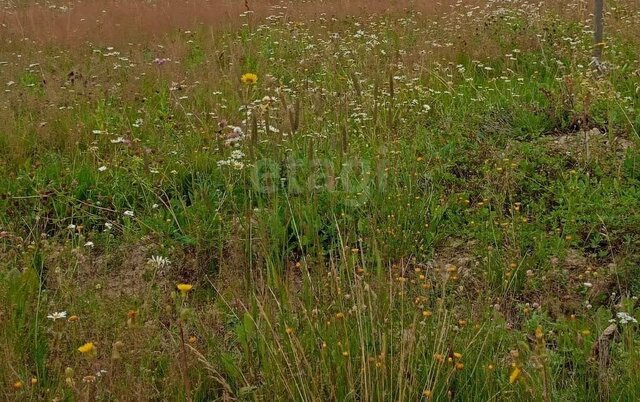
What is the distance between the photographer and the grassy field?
6.89ft

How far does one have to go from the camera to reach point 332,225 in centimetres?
326

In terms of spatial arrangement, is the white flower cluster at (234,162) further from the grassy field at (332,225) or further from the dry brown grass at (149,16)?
the dry brown grass at (149,16)

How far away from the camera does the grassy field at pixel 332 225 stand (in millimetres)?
2102

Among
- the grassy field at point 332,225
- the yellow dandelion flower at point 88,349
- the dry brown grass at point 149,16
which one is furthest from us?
the dry brown grass at point 149,16

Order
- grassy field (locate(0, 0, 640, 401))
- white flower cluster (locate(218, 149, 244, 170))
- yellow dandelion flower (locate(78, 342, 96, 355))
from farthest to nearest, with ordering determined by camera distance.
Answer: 1. white flower cluster (locate(218, 149, 244, 170))
2. grassy field (locate(0, 0, 640, 401))
3. yellow dandelion flower (locate(78, 342, 96, 355))

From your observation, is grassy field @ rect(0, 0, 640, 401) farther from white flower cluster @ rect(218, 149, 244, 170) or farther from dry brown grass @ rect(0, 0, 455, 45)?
dry brown grass @ rect(0, 0, 455, 45)

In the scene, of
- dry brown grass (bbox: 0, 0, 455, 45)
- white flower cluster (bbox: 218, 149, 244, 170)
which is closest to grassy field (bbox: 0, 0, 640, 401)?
white flower cluster (bbox: 218, 149, 244, 170)

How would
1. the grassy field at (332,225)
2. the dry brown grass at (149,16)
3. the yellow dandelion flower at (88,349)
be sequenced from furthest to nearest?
1. the dry brown grass at (149,16)
2. the grassy field at (332,225)
3. the yellow dandelion flower at (88,349)

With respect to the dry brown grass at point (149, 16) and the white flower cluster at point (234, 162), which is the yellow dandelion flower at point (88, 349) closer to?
the white flower cluster at point (234, 162)

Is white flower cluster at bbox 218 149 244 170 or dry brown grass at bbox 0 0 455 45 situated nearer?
white flower cluster at bbox 218 149 244 170

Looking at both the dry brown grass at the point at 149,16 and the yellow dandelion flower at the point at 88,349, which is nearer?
the yellow dandelion flower at the point at 88,349

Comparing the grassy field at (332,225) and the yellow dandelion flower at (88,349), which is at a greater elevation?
the yellow dandelion flower at (88,349)

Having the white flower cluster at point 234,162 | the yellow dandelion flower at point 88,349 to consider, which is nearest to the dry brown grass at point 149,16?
the white flower cluster at point 234,162

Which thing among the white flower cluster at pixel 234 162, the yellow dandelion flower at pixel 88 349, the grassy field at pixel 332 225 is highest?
the yellow dandelion flower at pixel 88 349
